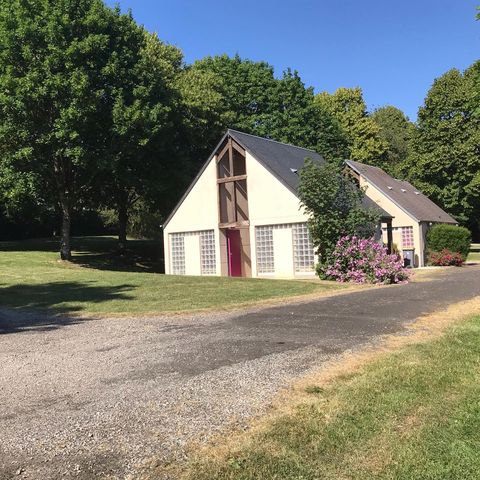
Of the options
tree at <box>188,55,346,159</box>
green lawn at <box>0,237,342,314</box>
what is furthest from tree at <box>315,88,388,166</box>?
green lawn at <box>0,237,342,314</box>

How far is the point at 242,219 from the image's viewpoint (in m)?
24.9

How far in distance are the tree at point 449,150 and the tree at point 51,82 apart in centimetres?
2785

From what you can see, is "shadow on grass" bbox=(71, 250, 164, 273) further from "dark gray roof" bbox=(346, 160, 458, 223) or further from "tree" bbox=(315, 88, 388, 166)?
"tree" bbox=(315, 88, 388, 166)

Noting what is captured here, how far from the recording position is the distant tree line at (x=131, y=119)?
80.7ft

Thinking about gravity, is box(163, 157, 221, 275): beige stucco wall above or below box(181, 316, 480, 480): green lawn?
above

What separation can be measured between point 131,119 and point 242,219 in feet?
23.7

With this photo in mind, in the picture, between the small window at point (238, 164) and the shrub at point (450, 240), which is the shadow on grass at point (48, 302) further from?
the shrub at point (450, 240)

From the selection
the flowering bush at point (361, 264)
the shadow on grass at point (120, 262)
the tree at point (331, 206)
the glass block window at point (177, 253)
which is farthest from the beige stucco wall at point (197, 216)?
the flowering bush at point (361, 264)

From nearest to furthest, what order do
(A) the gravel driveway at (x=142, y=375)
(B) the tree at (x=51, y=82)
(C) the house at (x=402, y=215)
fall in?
1. (A) the gravel driveway at (x=142, y=375)
2. (B) the tree at (x=51, y=82)
3. (C) the house at (x=402, y=215)

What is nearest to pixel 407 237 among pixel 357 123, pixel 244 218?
pixel 244 218

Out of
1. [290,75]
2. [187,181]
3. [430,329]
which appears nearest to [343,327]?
[430,329]

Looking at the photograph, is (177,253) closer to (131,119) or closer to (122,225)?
(131,119)

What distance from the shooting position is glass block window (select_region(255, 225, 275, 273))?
24.0 metres

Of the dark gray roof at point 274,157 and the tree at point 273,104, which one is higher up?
the tree at point 273,104
